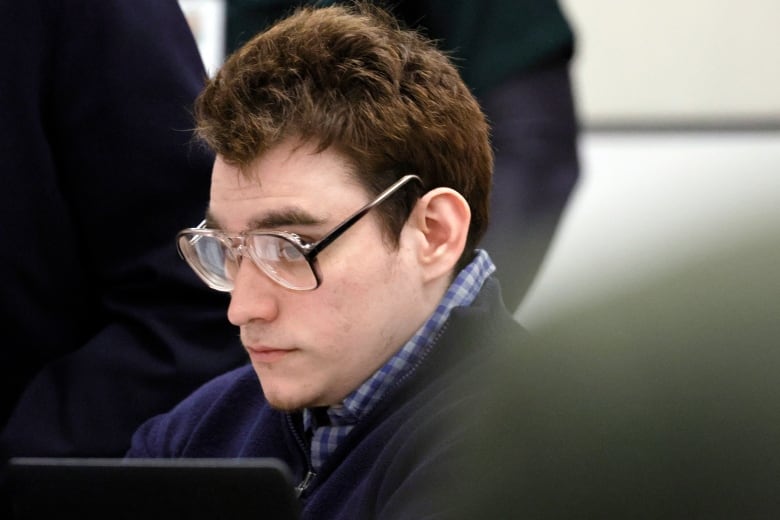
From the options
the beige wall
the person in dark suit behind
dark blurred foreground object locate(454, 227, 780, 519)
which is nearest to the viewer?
dark blurred foreground object locate(454, 227, 780, 519)

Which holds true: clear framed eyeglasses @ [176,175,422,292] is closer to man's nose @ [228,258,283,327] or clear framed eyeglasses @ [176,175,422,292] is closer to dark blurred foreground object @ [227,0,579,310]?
man's nose @ [228,258,283,327]

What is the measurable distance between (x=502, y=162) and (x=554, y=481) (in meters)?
1.60

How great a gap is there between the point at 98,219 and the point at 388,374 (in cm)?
55

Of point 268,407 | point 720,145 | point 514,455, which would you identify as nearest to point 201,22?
point 720,145

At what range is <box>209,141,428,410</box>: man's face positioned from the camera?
148 cm

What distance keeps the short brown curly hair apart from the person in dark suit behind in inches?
9.9

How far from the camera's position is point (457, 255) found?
154 centimetres

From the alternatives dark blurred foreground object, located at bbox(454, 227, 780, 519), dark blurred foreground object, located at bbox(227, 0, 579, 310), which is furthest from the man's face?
dark blurred foreground object, located at bbox(454, 227, 780, 519)

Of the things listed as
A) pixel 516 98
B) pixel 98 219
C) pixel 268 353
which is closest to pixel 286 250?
pixel 268 353

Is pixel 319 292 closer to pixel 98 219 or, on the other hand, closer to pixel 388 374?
pixel 388 374

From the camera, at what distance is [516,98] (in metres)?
2.08

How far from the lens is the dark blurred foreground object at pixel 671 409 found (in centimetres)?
49

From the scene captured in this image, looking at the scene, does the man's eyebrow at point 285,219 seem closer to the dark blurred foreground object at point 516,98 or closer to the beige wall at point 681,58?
the dark blurred foreground object at point 516,98

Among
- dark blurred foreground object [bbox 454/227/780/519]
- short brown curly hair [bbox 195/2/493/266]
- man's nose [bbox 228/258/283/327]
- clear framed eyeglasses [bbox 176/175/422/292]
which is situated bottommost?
man's nose [bbox 228/258/283/327]
